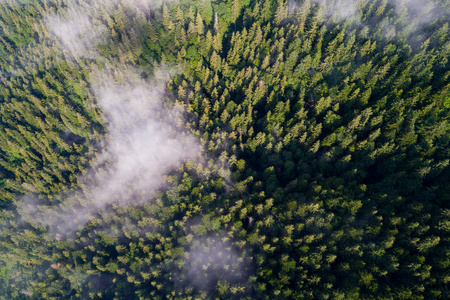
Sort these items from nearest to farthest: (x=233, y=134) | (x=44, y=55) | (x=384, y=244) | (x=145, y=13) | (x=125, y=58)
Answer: (x=384, y=244)
(x=233, y=134)
(x=125, y=58)
(x=145, y=13)
(x=44, y=55)

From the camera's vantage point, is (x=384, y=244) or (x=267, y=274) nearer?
(x=384, y=244)

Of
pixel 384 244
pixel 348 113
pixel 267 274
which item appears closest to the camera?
pixel 384 244

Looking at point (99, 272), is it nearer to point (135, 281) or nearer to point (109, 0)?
point (135, 281)

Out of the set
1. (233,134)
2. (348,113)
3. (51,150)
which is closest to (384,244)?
(348,113)

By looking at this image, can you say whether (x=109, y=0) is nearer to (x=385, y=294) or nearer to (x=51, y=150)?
(x=51, y=150)

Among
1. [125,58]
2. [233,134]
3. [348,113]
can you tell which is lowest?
[348,113]

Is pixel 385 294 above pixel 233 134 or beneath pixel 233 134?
beneath

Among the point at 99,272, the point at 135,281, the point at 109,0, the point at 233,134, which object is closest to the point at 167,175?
the point at 233,134
